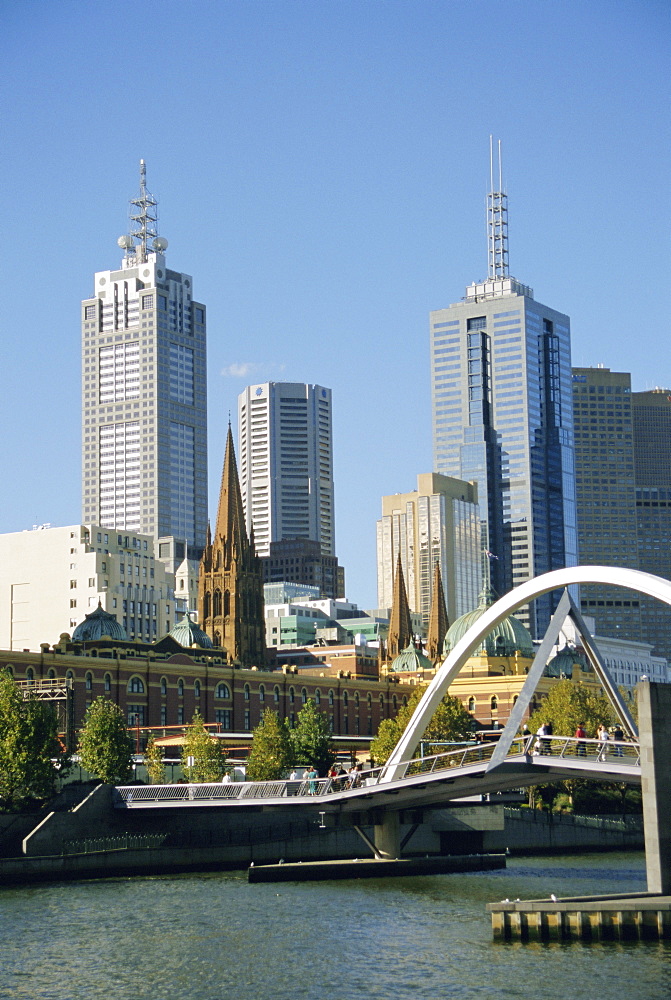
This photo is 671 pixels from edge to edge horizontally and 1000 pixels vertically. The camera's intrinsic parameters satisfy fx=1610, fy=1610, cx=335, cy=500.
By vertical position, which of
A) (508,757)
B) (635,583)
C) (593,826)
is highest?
(635,583)

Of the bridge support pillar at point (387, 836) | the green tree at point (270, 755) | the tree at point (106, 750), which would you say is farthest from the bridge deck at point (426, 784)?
the green tree at point (270, 755)

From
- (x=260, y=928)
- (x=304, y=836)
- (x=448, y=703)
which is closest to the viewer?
(x=260, y=928)

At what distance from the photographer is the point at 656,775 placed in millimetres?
68312

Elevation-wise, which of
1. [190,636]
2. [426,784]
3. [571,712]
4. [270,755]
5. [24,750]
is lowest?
[270,755]

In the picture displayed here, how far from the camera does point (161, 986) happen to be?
57.4 metres

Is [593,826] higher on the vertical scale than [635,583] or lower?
lower

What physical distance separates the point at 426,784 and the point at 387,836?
33.1 ft

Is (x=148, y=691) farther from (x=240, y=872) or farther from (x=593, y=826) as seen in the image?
(x=240, y=872)

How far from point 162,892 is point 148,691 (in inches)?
2806

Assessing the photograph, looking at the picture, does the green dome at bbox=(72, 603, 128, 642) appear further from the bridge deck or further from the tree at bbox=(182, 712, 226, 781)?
the bridge deck

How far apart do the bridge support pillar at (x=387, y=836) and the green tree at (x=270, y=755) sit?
3005cm

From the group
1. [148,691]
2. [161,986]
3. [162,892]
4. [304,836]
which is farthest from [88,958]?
[148,691]

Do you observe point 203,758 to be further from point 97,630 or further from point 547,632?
point 97,630

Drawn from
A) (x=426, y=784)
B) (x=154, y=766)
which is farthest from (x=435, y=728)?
(x=426, y=784)
